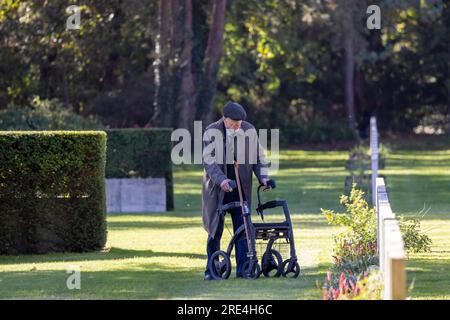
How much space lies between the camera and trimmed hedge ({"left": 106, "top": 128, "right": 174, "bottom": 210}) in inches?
1038

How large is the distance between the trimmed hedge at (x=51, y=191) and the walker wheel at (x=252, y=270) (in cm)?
459

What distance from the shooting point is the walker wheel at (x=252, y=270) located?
44.9ft

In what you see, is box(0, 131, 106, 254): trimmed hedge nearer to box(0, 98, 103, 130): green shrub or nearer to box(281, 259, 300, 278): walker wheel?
box(281, 259, 300, 278): walker wheel

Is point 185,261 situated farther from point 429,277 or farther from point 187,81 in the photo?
point 187,81

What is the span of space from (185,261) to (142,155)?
1025cm

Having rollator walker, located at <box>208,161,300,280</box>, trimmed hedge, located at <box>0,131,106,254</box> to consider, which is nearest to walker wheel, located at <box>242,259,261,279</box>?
rollator walker, located at <box>208,161,300,280</box>

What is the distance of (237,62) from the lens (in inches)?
2117

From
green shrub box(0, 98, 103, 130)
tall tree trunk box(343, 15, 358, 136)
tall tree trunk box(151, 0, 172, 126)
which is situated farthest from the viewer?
tall tree trunk box(343, 15, 358, 136)

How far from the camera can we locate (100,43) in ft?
160

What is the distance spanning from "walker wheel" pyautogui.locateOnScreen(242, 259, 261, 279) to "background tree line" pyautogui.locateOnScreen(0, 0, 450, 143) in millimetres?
27528

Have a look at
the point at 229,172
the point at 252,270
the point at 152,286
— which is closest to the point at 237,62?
the point at 229,172

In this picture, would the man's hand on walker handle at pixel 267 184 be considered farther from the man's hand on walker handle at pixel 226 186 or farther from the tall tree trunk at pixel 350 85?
the tall tree trunk at pixel 350 85
